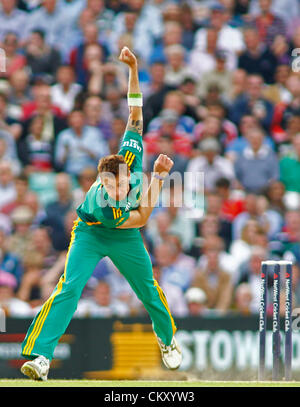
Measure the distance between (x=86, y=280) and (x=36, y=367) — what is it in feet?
2.60

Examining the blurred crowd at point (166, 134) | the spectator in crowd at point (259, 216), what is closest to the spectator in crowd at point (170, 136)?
the blurred crowd at point (166, 134)

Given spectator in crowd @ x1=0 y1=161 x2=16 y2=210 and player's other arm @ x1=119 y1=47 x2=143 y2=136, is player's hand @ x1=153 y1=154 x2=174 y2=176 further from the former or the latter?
spectator in crowd @ x1=0 y1=161 x2=16 y2=210

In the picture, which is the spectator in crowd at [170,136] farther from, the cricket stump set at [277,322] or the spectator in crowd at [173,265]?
the cricket stump set at [277,322]

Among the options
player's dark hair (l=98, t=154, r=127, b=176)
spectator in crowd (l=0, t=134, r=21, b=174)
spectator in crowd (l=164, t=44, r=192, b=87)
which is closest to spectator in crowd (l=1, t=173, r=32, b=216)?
spectator in crowd (l=0, t=134, r=21, b=174)

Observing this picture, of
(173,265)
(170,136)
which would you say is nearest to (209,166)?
(170,136)

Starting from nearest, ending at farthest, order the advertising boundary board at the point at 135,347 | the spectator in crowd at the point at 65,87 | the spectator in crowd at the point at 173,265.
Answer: the advertising boundary board at the point at 135,347
the spectator in crowd at the point at 173,265
the spectator in crowd at the point at 65,87

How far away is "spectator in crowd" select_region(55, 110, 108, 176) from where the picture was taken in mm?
12969

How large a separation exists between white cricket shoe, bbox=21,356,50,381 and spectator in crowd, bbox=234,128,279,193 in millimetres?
6539

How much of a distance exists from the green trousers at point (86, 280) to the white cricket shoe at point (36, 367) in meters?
0.05

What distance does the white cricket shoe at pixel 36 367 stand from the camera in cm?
700

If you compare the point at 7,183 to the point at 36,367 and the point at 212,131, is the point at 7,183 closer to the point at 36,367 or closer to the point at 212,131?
the point at 212,131

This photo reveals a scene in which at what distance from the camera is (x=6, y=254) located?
1165cm

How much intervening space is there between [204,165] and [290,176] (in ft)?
4.23
